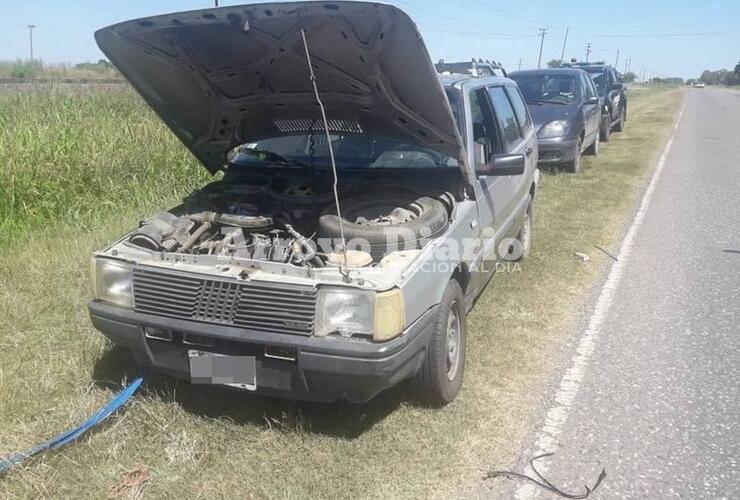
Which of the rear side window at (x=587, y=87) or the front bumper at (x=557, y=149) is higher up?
the rear side window at (x=587, y=87)

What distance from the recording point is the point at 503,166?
3871 mm

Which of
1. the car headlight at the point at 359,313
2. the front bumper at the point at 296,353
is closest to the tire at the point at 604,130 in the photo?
the front bumper at the point at 296,353

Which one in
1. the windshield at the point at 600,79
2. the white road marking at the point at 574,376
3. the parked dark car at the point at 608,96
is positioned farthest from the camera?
the windshield at the point at 600,79

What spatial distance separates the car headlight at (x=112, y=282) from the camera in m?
3.20

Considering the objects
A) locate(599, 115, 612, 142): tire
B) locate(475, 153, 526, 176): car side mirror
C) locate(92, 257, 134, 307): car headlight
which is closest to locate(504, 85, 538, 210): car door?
locate(475, 153, 526, 176): car side mirror

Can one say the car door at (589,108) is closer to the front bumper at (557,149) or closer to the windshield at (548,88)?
the windshield at (548,88)

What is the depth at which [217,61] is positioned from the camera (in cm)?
377

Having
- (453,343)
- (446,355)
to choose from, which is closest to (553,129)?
(453,343)

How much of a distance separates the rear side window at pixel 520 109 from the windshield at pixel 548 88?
216 inches

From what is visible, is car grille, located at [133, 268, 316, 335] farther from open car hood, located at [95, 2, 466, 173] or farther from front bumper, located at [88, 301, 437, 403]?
open car hood, located at [95, 2, 466, 173]

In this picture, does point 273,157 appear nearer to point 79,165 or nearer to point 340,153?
point 340,153

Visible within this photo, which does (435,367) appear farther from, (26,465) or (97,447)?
(26,465)

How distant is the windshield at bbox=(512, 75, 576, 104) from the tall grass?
6379 mm

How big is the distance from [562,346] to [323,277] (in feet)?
A: 7.19
